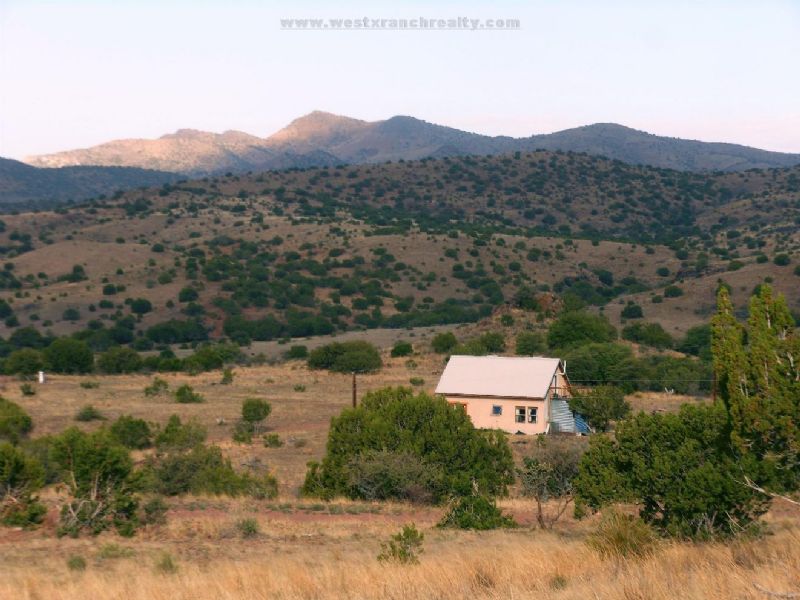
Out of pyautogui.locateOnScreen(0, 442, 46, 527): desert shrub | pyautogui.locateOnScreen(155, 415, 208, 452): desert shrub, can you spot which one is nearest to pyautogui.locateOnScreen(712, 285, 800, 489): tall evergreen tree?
pyautogui.locateOnScreen(0, 442, 46, 527): desert shrub

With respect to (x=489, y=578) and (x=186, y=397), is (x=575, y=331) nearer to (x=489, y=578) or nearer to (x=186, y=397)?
(x=186, y=397)

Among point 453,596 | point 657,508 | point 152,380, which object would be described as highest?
point 453,596

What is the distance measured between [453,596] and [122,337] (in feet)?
245

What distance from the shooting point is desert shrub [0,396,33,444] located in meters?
37.4

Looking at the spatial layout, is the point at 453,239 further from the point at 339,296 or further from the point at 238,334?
the point at 238,334

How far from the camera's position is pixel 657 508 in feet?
53.9

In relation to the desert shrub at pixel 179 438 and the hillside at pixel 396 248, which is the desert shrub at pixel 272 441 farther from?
the hillside at pixel 396 248

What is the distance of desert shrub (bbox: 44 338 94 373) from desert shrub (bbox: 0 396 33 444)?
671 inches

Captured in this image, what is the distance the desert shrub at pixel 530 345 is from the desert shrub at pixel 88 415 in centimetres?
2809

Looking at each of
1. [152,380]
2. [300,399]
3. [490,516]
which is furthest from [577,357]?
[490,516]

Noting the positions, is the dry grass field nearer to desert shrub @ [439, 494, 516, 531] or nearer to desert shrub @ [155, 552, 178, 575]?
desert shrub @ [155, 552, 178, 575]

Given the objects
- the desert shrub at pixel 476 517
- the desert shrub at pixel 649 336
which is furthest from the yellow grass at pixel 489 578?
the desert shrub at pixel 649 336

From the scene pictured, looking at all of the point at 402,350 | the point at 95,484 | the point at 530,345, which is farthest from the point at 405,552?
the point at 402,350

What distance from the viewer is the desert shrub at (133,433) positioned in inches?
1453
